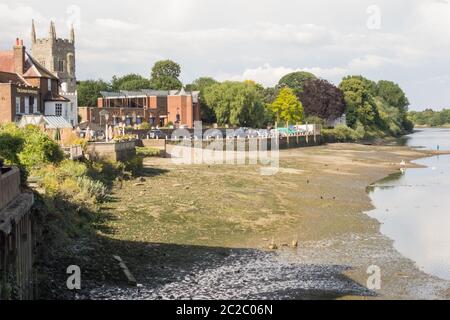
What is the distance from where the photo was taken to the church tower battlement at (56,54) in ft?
339

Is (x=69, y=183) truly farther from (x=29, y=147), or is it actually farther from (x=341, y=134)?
(x=341, y=134)

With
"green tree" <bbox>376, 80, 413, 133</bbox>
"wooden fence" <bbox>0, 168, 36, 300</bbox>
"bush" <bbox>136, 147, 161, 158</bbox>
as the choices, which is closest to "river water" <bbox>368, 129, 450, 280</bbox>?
"wooden fence" <bbox>0, 168, 36, 300</bbox>

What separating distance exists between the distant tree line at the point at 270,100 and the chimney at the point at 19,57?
45226 mm

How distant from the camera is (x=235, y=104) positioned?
9794cm

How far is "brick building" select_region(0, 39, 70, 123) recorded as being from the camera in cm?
5238

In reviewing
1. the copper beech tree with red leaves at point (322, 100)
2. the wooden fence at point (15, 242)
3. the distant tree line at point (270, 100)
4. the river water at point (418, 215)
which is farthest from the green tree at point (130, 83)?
the wooden fence at point (15, 242)

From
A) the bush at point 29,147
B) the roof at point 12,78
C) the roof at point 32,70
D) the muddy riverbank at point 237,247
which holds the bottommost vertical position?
the muddy riverbank at point 237,247

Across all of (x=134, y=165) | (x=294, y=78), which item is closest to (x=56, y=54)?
(x=134, y=165)

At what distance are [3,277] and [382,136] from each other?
140 m

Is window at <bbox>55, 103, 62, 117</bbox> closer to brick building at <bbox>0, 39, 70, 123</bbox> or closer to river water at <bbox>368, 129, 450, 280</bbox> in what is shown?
brick building at <bbox>0, 39, 70, 123</bbox>

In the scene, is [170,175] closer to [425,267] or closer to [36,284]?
[425,267]

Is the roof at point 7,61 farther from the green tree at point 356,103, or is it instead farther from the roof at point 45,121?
the green tree at point 356,103

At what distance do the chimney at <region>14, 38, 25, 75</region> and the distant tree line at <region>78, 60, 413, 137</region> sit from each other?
148ft

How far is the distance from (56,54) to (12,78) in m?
49.9
